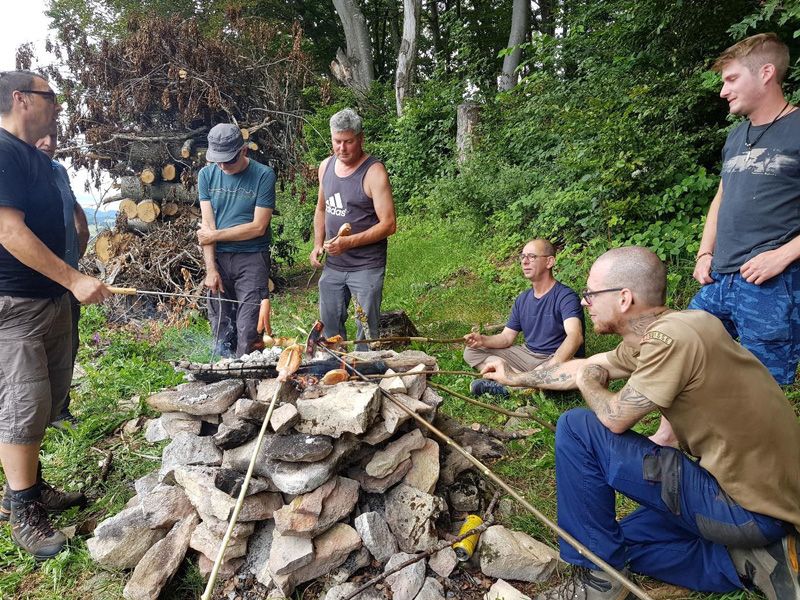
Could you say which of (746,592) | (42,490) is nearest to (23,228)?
(42,490)

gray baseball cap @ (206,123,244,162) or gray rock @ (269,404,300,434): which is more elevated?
gray baseball cap @ (206,123,244,162)

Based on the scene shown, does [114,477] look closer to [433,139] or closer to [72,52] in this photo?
[72,52]

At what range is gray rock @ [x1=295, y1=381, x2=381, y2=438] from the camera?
243 cm

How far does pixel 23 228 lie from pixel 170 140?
17.2 feet

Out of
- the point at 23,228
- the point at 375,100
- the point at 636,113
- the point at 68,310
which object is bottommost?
the point at 68,310

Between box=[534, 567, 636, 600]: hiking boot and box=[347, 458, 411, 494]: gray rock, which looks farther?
box=[347, 458, 411, 494]: gray rock

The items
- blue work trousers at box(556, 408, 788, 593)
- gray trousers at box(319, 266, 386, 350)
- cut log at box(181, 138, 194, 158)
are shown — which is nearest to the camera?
blue work trousers at box(556, 408, 788, 593)

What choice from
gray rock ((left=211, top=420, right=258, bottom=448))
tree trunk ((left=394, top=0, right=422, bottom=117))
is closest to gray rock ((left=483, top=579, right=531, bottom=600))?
gray rock ((left=211, top=420, right=258, bottom=448))

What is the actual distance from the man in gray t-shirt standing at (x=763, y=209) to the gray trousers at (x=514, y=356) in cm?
153

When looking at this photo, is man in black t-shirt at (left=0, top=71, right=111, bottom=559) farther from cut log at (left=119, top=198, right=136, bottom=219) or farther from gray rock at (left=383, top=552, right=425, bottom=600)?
cut log at (left=119, top=198, right=136, bottom=219)

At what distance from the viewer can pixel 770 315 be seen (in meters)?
2.50

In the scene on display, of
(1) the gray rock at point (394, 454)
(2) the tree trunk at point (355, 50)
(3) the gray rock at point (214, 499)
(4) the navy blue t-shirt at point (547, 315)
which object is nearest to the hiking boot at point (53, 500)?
(3) the gray rock at point (214, 499)

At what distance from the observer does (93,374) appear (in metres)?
4.49

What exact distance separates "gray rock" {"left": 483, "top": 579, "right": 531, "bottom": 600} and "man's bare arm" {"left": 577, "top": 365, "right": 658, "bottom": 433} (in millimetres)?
820
